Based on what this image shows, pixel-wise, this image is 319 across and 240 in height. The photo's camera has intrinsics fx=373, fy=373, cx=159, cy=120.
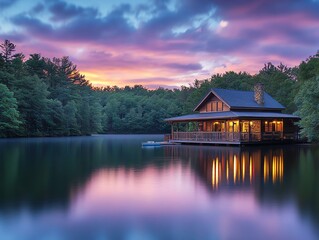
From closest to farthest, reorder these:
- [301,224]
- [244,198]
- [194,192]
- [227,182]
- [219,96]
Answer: [301,224], [244,198], [194,192], [227,182], [219,96]

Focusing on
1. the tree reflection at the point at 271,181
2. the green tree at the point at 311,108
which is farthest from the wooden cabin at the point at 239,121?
the tree reflection at the point at 271,181

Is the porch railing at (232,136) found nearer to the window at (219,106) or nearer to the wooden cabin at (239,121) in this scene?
the wooden cabin at (239,121)

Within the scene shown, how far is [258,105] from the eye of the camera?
37344 mm

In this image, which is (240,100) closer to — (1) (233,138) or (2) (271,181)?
(1) (233,138)

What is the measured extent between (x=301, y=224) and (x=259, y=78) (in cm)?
5901

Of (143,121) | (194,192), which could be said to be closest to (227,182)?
(194,192)

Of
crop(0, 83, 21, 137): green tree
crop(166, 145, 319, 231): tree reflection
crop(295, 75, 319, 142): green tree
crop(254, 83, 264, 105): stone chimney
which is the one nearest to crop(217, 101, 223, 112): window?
crop(254, 83, 264, 105): stone chimney

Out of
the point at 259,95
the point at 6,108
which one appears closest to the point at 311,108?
the point at 259,95

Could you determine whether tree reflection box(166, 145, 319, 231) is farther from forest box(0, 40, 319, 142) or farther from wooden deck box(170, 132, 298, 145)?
forest box(0, 40, 319, 142)

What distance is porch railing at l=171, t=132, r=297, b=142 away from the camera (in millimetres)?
31308

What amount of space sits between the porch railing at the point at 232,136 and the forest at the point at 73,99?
4.79 m

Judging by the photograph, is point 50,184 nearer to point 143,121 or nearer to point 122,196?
point 122,196

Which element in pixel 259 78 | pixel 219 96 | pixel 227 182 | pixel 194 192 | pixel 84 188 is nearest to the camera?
Answer: pixel 194 192

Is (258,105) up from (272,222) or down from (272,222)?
up
